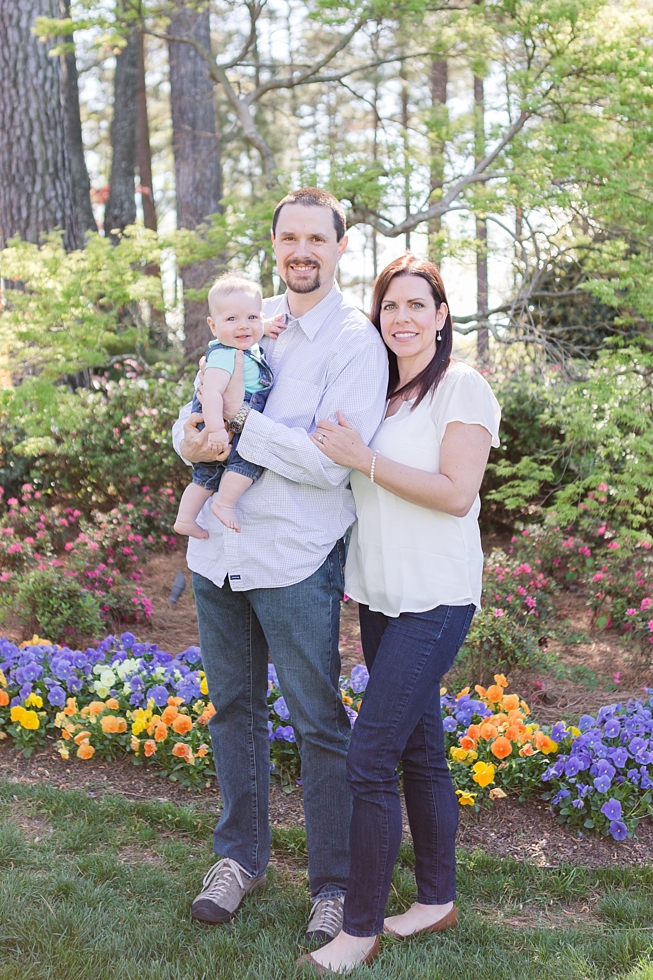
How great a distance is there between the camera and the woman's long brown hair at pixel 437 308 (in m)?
2.33

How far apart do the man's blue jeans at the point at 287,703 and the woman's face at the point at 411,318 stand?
57 cm

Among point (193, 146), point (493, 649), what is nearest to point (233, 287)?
point (493, 649)

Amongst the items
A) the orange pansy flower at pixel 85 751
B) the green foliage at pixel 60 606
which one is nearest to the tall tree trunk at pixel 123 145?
the green foliage at pixel 60 606

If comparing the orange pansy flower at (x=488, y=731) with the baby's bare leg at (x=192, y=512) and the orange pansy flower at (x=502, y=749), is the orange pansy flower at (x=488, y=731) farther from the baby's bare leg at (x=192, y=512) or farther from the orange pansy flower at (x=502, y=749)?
the baby's bare leg at (x=192, y=512)

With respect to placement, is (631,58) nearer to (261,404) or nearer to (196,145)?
(261,404)

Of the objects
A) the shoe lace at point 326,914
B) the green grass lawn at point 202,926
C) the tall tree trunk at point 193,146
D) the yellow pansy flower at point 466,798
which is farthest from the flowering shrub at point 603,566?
the tall tree trunk at point 193,146

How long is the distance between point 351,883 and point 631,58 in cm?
473

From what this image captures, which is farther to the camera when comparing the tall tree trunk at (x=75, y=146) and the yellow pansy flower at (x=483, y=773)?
the tall tree trunk at (x=75, y=146)

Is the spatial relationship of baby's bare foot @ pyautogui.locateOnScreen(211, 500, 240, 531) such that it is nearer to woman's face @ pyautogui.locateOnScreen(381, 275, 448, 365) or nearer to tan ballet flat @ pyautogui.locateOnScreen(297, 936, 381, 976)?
woman's face @ pyautogui.locateOnScreen(381, 275, 448, 365)

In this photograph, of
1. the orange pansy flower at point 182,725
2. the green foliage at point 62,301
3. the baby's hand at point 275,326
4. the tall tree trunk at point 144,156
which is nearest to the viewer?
the baby's hand at point 275,326

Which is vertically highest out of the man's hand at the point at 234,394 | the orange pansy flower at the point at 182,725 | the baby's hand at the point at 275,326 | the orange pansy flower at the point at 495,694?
the baby's hand at the point at 275,326

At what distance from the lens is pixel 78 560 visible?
16.3 feet

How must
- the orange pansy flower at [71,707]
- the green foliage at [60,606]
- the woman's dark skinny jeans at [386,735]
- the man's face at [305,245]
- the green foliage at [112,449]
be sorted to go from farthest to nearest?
1. the green foliage at [112,449]
2. the green foliage at [60,606]
3. the orange pansy flower at [71,707]
4. the man's face at [305,245]
5. the woman's dark skinny jeans at [386,735]

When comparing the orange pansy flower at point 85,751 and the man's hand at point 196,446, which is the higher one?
the man's hand at point 196,446
